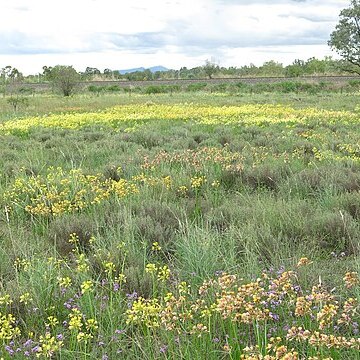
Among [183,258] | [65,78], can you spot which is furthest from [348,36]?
[183,258]

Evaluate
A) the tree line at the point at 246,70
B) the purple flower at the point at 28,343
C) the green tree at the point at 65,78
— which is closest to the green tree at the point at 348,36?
the tree line at the point at 246,70

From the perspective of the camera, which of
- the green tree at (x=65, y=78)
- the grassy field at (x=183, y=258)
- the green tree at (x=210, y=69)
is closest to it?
the grassy field at (x=183, y=258)

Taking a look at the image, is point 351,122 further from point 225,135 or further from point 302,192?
point 302,192

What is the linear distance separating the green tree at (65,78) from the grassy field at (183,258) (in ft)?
96.7

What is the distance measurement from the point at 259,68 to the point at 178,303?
72.1m

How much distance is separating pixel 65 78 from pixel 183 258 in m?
36.1

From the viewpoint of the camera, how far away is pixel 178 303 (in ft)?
8.98

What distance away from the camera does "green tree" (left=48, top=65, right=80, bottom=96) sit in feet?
125

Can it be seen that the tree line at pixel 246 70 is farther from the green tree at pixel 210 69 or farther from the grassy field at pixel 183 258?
the grassy field at pixel 183 258

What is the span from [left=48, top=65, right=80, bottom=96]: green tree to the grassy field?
96.7 feet

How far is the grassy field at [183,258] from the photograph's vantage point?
9.02ft

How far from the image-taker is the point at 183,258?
13.2 feet

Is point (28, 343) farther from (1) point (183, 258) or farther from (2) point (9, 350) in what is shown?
(1) point (183, 258)

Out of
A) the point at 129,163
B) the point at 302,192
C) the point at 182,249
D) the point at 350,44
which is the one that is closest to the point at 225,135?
the point at 129,163
